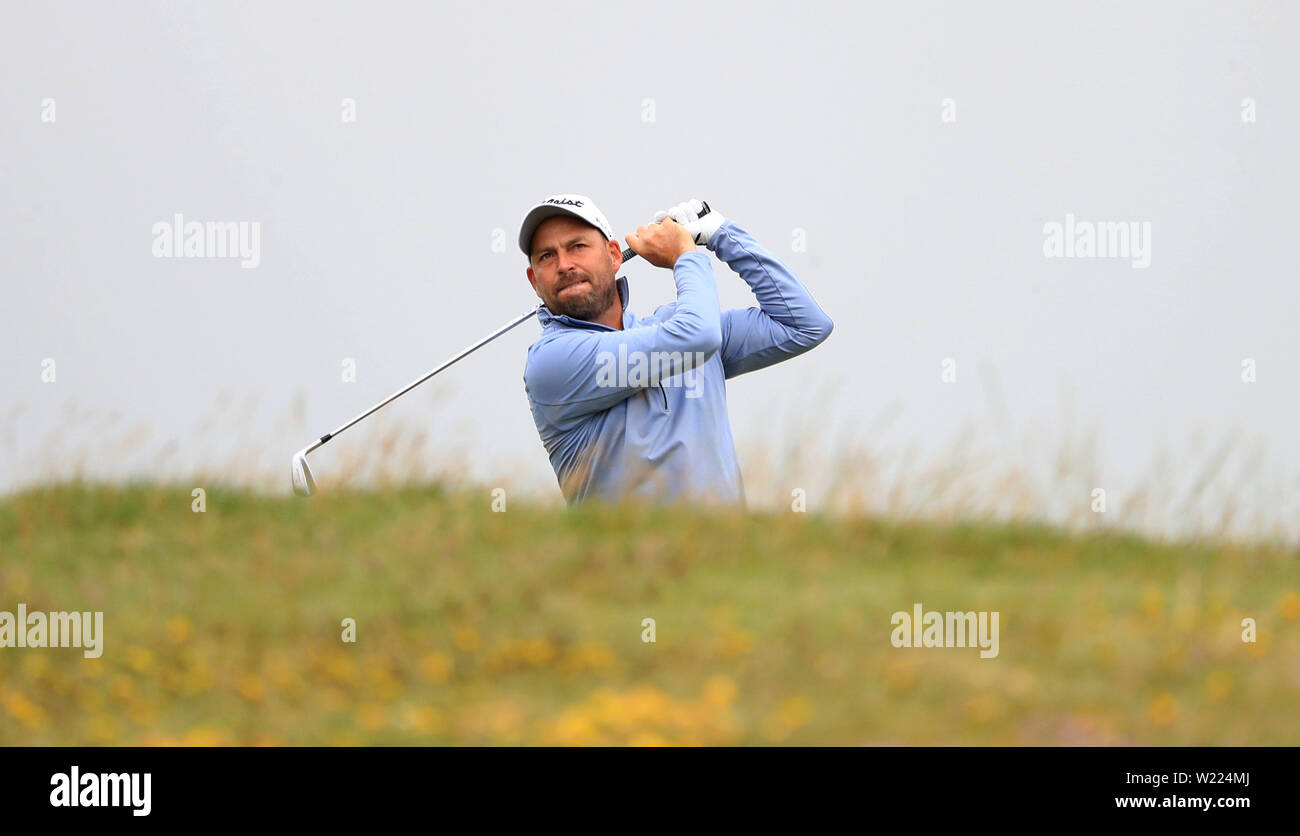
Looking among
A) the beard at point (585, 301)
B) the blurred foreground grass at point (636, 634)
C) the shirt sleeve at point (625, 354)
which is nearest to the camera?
the blurred foreground grass at point (636, 634)

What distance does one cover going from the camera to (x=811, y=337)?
6656mm

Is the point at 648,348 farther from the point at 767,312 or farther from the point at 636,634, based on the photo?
the point at 636,634

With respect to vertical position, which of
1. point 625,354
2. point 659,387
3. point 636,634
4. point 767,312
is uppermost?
point 767,312

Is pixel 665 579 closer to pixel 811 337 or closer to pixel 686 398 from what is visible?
pixel 686 398

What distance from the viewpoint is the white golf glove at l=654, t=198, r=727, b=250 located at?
6.60 metres

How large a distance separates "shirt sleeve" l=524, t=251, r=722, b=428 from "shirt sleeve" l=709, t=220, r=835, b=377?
272 mm

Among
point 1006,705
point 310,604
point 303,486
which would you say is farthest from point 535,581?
point 303,486

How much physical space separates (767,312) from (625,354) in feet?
3.18

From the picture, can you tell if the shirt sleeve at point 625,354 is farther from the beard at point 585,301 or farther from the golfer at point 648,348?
the beard at point 585,301

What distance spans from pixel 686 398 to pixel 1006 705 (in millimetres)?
2858

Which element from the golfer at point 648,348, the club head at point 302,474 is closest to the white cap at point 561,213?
the golfer at point 648,348

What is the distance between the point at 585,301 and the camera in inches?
257

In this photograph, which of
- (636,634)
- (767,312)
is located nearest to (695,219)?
(767,312)

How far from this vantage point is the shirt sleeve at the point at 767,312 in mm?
6598
